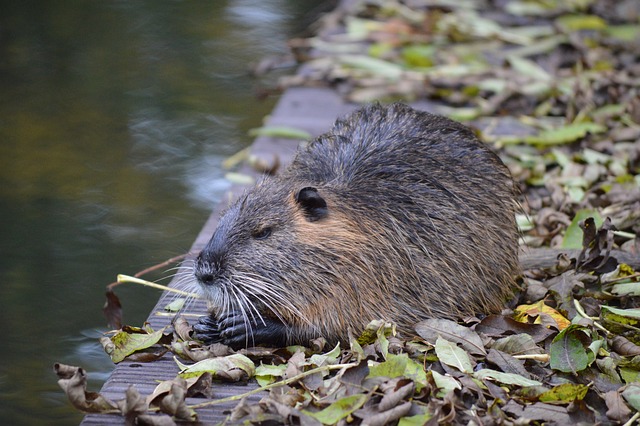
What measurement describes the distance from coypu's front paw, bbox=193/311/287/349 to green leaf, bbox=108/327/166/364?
0.59 feet

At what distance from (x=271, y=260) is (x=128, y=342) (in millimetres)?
546

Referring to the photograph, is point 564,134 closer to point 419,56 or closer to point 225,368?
point 419,56

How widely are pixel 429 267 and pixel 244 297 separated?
0.70m

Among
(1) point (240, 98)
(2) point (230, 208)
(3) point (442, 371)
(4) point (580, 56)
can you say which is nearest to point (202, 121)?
(1) point (240, 98)

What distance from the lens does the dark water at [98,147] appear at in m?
4.60

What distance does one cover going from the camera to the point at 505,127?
5.86 meters

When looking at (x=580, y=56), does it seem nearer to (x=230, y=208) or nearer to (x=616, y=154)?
(x=616, y=154)

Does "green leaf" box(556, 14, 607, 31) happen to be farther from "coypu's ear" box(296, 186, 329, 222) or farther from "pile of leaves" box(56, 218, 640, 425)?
"coypu's ear" box(296, 186, 329, 222)

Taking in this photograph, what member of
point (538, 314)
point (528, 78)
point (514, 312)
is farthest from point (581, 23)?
point (538, 314)

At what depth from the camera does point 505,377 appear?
3.08 m

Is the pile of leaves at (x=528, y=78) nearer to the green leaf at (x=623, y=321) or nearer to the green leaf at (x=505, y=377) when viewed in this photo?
the green leaf at (x=623, y=321)

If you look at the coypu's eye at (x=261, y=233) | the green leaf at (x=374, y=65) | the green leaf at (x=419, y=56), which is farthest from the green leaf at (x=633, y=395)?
the green leaf at (x=419, y=56)

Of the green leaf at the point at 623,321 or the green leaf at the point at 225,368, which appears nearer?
the green leaf at the point at 225,368

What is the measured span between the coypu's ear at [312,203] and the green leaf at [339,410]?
2.55 feet
